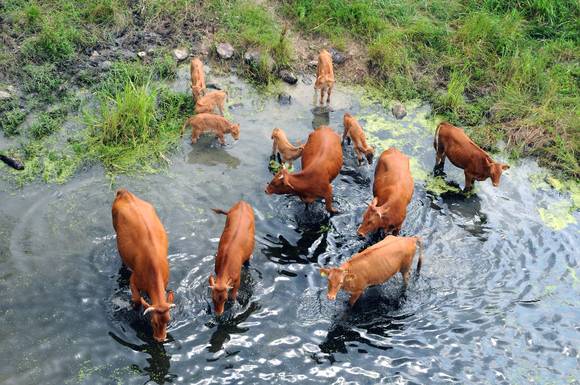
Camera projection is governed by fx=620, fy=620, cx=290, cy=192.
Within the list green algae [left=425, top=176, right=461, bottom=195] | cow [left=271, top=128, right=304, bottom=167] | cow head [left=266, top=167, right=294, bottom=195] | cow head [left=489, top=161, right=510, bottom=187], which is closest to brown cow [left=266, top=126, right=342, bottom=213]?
cow head [left=266, top=167, right=294, bottom=195]

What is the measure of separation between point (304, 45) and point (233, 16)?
6.01 ft

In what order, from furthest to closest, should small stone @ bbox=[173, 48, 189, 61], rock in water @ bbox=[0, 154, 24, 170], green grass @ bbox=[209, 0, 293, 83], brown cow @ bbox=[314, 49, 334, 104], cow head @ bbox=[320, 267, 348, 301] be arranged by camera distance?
1. green grass @ bbox=[209, 0, 293, 83]
2. small stone @ bbox=[173, 48, 189, 61]
3. brown cow @ bbox=[314, 49, 334, 104]
4. rock in water @ bbox=[0, 154, 24, 170]
5. cow head @ bbox=[320, 267, 348, 301]

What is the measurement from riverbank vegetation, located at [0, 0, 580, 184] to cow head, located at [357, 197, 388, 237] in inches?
156

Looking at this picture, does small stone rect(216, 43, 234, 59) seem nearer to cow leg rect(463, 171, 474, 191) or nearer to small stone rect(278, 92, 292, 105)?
small stone rect(278, 92, 292, 105)

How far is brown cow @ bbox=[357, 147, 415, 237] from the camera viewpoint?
9.51 meters

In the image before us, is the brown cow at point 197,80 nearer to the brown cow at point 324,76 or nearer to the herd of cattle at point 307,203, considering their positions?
the herd of cattle at point 307,203

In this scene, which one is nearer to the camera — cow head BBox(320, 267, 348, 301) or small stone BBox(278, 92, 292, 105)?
cow head BBox(320, 267, 348, 301)

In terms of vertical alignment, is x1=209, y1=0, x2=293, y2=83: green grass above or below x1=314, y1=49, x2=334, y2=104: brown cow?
above

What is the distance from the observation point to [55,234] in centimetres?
951

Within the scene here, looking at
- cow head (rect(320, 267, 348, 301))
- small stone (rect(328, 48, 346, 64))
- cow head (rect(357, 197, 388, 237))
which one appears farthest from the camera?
small stone (rect(328, 48, 346, 64))

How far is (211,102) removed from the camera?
11938 mm

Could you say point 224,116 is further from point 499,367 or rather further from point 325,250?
point 499,367

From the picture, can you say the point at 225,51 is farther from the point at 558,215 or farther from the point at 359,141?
the point at 558,215

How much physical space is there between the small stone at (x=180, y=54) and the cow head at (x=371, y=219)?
6.27m
